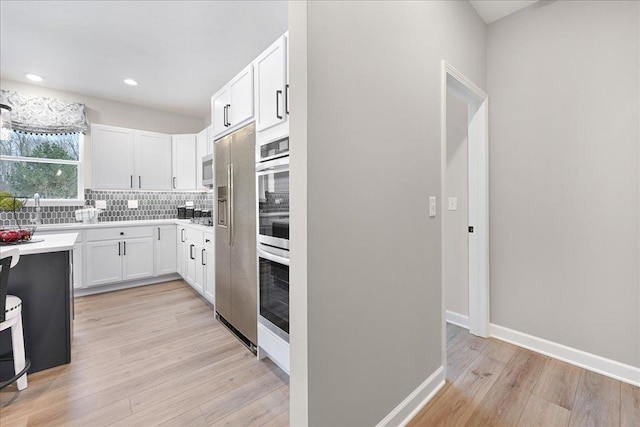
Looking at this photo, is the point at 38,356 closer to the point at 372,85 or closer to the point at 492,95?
the point at 372,85

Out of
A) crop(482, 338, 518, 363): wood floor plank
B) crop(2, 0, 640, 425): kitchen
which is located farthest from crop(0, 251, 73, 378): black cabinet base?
crop(482, 338, 518, 363): wood floor plank

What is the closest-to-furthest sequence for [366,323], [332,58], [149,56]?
[332,58] < [366,323] < [149,56]

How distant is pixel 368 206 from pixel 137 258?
4.00 m

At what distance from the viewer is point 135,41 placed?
2.81 meters

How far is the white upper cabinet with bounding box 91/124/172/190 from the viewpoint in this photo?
4137 millimetres

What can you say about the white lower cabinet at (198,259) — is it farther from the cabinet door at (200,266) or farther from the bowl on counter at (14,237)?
the bowl on counter at (14,237)

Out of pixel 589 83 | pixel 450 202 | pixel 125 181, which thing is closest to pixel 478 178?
pixel 450 202

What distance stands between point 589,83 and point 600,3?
527 mm

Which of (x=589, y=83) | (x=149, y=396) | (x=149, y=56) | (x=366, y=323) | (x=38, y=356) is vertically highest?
(x=149, y=56)

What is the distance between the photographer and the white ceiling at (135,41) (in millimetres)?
2348

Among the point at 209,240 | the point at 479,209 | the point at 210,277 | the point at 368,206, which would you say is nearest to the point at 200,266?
the point at 210,277

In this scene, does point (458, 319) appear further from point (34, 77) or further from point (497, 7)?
point (34, 77)

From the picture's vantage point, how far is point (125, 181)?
435 cm

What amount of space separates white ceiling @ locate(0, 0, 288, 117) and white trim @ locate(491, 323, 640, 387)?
331 centimetres
